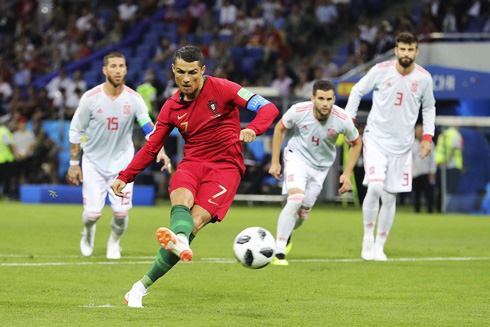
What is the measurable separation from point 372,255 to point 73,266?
3496 mm

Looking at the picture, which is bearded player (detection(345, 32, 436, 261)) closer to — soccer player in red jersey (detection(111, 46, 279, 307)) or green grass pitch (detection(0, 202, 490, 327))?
green grass pitch (detection(0, 202, 490, 327))

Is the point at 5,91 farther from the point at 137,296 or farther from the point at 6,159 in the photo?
the point at 137,296

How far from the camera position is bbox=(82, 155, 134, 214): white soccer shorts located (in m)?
11.6

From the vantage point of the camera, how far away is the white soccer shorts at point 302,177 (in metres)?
11.3

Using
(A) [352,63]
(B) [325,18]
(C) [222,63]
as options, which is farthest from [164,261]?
(B) [325,18]

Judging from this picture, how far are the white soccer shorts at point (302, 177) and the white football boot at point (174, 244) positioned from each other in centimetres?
443

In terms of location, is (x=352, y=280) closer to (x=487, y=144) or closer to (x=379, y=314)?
(x=379, y=314)

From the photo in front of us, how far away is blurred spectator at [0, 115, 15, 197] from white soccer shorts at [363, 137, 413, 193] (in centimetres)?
1608

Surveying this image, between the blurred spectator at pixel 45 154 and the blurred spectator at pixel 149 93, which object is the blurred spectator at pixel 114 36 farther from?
the blurred spectator at pixel 45 154

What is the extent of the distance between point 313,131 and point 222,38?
59.0 feet

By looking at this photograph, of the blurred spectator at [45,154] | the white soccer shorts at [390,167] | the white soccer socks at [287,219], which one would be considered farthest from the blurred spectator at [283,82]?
the white soccer socks at [287,219]

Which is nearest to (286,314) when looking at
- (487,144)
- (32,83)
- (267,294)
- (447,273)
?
(267,294)

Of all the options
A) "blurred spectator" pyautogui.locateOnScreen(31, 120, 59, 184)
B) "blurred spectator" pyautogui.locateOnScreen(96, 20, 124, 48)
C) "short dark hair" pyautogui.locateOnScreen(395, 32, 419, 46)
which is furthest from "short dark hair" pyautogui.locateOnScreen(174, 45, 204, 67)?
"blurred spectator" pyautogui.locateOnScreen(96, 20, 124, 48)

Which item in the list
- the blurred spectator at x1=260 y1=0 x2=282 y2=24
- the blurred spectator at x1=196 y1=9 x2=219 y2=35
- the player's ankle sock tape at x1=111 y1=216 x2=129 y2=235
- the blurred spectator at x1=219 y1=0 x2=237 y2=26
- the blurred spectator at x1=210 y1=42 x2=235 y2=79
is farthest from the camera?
the blurred spectator at x1=196 y1=9 x2=219 y2=35
